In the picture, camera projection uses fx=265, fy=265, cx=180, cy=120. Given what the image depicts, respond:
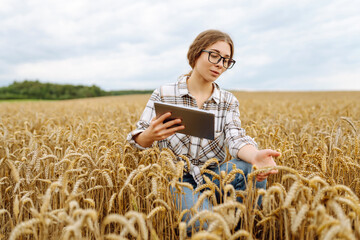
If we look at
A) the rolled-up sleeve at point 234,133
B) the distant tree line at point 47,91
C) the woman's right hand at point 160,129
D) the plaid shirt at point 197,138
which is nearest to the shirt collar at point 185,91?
the plaid shirt at point 197,138

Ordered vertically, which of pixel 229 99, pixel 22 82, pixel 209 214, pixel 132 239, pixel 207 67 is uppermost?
pixel 22 82

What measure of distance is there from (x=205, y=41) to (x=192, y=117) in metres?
0.94

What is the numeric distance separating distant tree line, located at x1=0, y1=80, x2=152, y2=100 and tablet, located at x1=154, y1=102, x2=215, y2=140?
51544 millimetres

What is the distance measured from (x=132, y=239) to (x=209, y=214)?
1.00 metres

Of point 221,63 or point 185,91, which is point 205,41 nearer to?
point 221,63

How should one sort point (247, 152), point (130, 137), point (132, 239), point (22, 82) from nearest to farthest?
point (132, 239), point (247, 152), point (130, 137), point (22, 82)

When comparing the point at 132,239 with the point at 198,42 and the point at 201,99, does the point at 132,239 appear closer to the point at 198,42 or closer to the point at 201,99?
the point at 201,99

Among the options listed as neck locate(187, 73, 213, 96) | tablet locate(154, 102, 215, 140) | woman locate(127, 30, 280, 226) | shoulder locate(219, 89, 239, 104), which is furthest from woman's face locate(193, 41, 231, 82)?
tablet locate(154, 102, 215, 140)

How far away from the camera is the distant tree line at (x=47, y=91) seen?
5284 centimetres

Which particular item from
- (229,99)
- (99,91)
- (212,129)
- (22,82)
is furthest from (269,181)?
(22,82)

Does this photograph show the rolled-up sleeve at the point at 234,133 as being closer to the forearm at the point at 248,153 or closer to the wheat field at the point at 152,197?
the forearm at the point at 248,153

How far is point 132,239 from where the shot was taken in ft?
6.16

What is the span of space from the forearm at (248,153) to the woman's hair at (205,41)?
3.27ft

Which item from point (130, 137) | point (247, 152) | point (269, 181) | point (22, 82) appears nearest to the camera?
point (247, 152)
